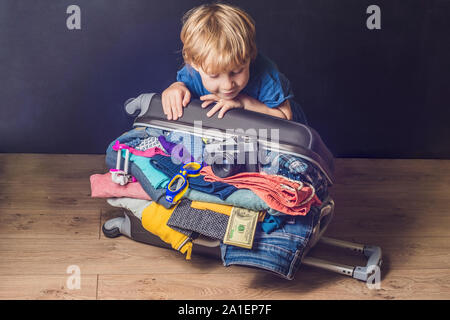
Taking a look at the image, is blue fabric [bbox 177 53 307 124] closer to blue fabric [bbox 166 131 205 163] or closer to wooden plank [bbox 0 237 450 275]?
blue fabric [bbox 166 131 205 163]

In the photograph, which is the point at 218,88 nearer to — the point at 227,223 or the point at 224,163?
the point at 224,163

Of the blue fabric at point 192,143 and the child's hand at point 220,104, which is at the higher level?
the child's hand at point 220,104

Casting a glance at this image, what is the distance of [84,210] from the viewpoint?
82.5 inches

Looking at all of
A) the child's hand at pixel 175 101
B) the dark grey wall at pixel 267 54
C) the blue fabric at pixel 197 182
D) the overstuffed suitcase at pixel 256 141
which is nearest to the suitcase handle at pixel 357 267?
the overstuffed suitcase at pixel 256 141

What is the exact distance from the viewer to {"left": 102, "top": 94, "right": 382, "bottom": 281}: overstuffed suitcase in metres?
1.61

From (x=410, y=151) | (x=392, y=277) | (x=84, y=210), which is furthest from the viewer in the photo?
(x=410, y=151)

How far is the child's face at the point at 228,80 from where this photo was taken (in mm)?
1636

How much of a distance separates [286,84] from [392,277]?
2.17 feet

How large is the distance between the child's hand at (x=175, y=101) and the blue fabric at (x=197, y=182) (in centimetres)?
13

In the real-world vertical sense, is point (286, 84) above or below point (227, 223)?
above

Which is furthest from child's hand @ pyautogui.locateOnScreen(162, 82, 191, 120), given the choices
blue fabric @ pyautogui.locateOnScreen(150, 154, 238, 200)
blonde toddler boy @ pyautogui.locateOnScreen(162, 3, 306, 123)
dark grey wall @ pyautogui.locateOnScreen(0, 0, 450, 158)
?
dark grey wall @ pyautogui.locateOnScreen(0, 0, 450, 158)

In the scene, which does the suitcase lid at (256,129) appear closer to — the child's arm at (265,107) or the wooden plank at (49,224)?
the child's arm at (265,107)

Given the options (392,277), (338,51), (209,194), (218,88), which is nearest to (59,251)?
(209,194)

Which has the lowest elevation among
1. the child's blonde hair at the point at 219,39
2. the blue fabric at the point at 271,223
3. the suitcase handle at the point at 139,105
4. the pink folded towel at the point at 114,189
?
the blue fabric at the point at 271,223
